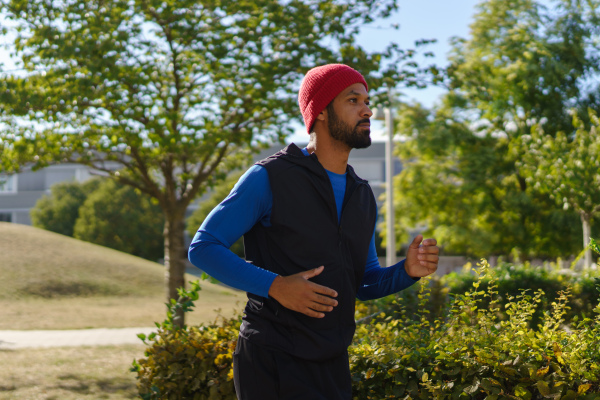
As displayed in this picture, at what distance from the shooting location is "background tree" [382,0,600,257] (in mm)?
23328

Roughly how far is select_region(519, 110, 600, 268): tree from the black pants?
45.8ft

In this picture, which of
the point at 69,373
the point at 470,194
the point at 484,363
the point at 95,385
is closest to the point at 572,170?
the point at 470,194

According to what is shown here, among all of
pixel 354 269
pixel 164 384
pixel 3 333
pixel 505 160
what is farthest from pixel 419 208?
pixel 354 269

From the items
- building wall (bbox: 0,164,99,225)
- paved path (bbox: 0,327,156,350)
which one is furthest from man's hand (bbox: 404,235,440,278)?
building wall (bbox: 0,164,99,225)

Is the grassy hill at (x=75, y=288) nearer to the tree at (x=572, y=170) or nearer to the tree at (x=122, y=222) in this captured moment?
the tree at (x=572, y=170)

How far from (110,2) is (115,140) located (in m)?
1.66

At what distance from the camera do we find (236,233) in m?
2.13

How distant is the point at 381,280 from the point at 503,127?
23295 mm

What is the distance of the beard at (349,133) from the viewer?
2.29 m

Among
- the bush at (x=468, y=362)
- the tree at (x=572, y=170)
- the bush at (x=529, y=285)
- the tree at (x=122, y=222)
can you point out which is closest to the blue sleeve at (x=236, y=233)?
the bush at (x=468, y=362)

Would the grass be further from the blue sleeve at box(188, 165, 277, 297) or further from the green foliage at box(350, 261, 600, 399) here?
the blue sleeve at box(188, 165, 277, 297)

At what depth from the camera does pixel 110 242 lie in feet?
132

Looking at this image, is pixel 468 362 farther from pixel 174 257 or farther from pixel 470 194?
pixel 470 194

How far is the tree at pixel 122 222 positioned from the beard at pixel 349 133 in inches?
1525
